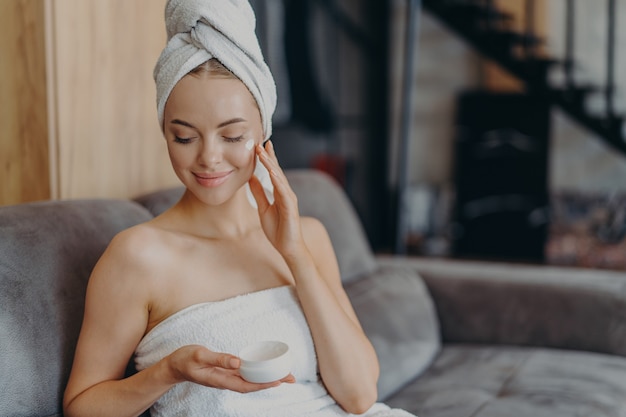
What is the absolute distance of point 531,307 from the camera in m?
2.27

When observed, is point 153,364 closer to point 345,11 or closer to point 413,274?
point 413,274

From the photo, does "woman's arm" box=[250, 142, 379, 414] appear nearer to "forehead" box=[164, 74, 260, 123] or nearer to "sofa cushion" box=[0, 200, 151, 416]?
"forehead" box=[164, 74, 260, 123]

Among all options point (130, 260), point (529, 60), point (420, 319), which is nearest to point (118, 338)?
point (130, 260)

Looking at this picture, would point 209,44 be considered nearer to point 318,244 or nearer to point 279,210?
point 279,210

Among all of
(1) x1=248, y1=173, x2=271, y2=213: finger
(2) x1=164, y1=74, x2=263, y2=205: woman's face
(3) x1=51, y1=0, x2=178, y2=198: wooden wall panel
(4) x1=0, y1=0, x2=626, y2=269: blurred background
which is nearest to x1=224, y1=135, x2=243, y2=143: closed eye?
(2) x1=164, y1=74, x2=263, y2=205: woman's face

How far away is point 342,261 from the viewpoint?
2.21 m

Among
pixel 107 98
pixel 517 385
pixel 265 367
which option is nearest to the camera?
pixel 265 367

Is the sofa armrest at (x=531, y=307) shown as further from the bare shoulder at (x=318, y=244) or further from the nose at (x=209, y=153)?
the nose at (x=209, y=153)

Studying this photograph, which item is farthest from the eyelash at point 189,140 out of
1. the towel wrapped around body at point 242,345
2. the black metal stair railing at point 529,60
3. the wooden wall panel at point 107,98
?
the black metal stair railing at point 529,60

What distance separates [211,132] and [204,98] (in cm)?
5

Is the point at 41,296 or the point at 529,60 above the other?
the point at 529,60

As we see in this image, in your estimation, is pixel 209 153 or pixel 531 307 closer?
pixel 209 153

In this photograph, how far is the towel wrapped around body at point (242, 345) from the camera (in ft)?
4.05

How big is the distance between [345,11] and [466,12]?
0.90 metres
